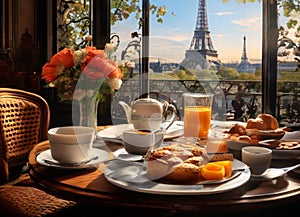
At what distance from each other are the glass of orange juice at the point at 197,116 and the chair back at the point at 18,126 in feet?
2.85

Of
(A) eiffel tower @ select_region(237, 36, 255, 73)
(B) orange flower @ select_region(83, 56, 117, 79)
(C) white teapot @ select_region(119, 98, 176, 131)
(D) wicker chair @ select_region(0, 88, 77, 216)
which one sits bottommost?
(D) wicker chair @ select_region(0, 88, 77, 216)

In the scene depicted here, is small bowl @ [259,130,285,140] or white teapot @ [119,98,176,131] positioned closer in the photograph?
small bowl @ [259,130,285,140]

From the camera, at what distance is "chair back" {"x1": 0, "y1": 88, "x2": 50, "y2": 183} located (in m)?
1.83

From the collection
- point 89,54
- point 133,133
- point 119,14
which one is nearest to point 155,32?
point 119,14

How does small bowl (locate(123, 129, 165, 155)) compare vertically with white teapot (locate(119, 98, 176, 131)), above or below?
below

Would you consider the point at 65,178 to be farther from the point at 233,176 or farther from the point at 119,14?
the point at 119,14

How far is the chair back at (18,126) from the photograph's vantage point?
183 cm

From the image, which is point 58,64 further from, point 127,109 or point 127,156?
point 127,156

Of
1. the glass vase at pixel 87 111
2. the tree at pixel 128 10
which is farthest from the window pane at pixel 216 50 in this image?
the glass vase at pixel 87 111

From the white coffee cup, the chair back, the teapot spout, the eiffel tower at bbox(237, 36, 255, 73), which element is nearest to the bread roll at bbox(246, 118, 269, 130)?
the white coffee cup

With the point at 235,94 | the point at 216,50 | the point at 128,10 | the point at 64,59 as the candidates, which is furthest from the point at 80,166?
the point at 128,10

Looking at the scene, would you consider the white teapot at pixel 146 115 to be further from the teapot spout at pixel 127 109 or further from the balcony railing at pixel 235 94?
the balcony railing at pixel 235 94

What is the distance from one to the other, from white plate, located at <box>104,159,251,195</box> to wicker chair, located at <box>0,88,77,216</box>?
0.47 m

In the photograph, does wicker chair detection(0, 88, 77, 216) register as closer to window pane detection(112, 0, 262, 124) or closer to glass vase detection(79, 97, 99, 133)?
glass vase detection(79, 97, 99, 133)
